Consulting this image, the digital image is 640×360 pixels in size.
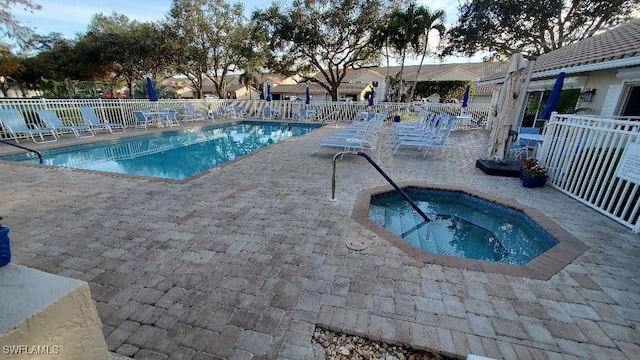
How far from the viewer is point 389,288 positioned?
2.58 meters

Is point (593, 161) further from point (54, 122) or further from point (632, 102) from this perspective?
point (54, 122)

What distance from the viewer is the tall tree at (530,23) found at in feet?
56.6

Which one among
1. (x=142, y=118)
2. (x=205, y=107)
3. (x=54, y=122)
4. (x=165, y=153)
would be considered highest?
(x=205, y=107)

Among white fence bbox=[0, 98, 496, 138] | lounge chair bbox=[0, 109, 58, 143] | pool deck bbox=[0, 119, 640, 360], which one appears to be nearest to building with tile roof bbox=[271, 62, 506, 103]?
white fence bbox=[0, 98, 496, 138]

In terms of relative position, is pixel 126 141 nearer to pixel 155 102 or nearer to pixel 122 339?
pixel 155 102

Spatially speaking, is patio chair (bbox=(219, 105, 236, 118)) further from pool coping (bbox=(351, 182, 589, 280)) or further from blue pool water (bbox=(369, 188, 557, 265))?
pool coping (bbox=(351, 182, 589, 280))

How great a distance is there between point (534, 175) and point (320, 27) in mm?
18274

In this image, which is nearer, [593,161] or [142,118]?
[593,161]

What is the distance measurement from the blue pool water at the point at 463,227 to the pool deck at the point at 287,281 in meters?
0.49

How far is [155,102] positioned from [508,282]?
14859 mm

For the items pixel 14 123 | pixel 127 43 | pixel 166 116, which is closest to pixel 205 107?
pixel 166 116

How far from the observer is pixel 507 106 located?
19.8 feet

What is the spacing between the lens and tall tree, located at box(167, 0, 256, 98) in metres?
19.9

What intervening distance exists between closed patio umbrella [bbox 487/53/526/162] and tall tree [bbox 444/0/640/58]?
664 inches
